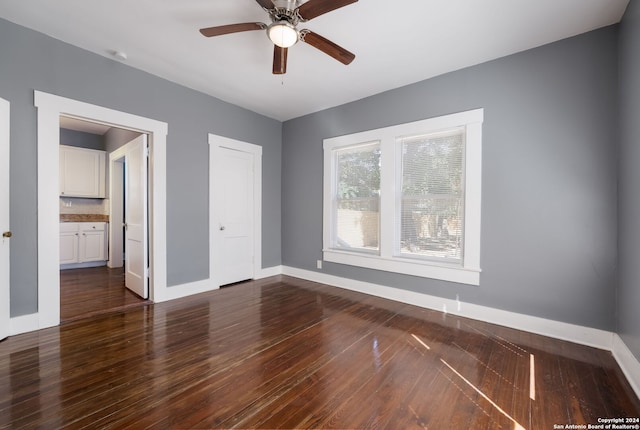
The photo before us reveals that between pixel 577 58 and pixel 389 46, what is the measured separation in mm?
1698

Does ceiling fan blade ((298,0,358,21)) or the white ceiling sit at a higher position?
the white ceiling

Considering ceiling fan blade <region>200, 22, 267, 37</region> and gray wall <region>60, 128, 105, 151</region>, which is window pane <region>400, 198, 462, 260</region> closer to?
ceiling fan blade <region>200, 22, 267, 37</region>

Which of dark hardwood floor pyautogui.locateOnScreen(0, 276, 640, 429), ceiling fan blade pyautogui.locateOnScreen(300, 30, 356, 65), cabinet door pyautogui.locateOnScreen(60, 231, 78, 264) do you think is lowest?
dark hardwood floor pyautogui.locateOnScreen(0, 276, 640, 429)

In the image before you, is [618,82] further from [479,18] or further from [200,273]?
[200,273]

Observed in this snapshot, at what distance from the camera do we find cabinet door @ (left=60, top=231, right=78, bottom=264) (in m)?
5.19

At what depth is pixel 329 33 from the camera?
252 centimetres

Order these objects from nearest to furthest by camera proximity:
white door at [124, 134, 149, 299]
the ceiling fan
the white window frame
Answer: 1. the ceiling fan
2. the white window frame
3. white door at [124, 134, 149, 299]

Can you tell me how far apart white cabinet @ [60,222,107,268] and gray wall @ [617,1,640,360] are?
7759 millimetres

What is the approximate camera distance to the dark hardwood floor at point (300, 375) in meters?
1.54

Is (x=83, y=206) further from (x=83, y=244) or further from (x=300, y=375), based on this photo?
(x=300, y=375)

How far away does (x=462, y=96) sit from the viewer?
3.08m

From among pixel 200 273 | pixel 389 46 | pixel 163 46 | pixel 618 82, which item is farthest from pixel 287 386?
pixel 618 82

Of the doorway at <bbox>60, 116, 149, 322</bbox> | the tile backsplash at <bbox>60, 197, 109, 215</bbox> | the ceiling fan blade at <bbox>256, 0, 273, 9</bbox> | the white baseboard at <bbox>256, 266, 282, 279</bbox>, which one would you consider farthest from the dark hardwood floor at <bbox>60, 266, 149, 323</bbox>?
the ceiling fan blade at <bbox>256, 0, 273, 9</bbox>

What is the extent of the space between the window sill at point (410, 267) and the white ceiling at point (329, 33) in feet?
7.51
